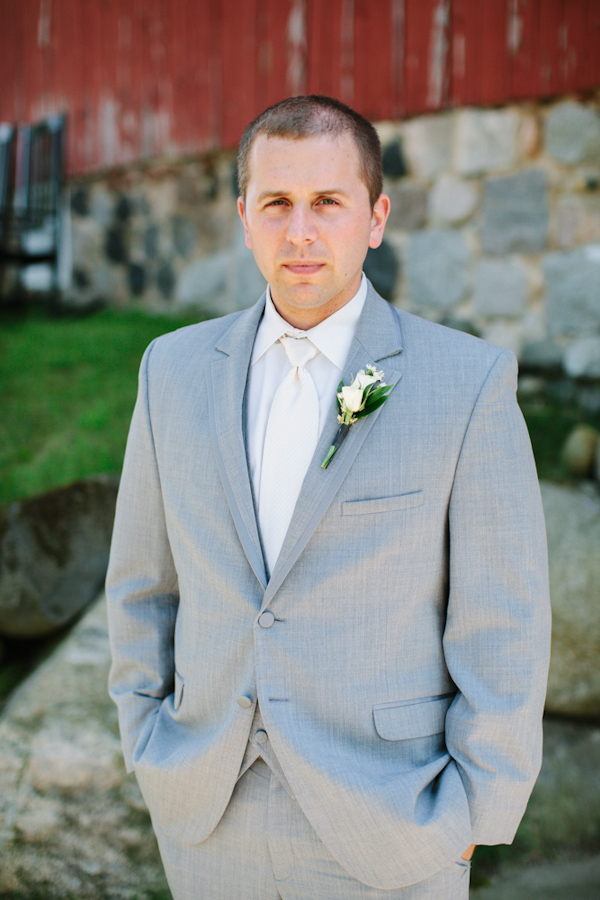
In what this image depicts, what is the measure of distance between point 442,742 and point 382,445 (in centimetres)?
66

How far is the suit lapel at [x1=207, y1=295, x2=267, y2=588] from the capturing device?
158cm

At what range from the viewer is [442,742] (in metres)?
1.61

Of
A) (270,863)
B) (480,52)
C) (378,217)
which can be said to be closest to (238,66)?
(480,52)

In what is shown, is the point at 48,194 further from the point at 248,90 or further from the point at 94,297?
the point at 248,90

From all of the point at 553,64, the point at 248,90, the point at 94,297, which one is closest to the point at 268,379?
the point at 553,64

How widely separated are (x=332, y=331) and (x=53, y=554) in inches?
81.5

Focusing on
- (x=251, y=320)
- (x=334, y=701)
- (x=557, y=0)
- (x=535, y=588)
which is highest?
(x=557, y=0)

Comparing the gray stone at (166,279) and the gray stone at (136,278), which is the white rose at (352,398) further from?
the gray stone at (136,278)

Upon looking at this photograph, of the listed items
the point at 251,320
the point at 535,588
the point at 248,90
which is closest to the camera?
the point at 535,588

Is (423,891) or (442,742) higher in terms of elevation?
(442,742)

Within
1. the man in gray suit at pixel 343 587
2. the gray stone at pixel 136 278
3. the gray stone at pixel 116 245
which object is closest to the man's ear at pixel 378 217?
the man in gray suit at pixel 343 587

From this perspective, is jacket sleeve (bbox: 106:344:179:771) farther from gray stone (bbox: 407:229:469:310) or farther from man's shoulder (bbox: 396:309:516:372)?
gray stone (bbox: 407:229:469:310)

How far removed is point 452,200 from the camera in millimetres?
4504

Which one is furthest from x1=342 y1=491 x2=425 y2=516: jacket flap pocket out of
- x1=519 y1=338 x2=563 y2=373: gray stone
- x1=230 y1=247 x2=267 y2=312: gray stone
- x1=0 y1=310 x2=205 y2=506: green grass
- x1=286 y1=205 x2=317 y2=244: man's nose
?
x1=230 y1=247 x2=267 y2=312: gray stone
